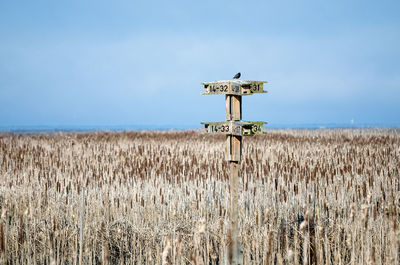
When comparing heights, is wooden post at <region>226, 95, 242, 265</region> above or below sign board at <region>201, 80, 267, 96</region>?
below

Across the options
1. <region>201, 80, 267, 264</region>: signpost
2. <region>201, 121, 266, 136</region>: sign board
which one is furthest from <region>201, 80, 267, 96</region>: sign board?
Answer: <region>201, 121, 266, 136</region>: sign board

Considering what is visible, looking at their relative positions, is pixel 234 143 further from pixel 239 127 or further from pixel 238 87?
pixel 238 87

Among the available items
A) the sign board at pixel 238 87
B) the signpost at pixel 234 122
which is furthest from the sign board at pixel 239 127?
the sign board at pixel 238 87

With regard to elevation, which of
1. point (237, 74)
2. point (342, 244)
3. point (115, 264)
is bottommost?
point (115, 264)

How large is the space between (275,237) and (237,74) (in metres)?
1.87

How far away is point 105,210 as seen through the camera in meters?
5.33

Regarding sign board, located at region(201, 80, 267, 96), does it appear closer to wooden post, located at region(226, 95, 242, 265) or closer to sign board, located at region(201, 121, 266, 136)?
wooden post, located at region(226, 95, 242, 265)

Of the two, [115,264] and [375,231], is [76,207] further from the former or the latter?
[375,231]

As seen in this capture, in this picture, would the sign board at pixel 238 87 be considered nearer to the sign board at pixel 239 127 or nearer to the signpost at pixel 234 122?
the signpost at pixel 234 122

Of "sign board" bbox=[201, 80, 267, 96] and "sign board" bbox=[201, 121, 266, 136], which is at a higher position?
"sign board" bbox=[201, 80, 267, 96]

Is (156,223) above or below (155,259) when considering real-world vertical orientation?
above

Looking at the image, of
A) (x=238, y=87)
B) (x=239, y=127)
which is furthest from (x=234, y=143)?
(x=238, y=87)

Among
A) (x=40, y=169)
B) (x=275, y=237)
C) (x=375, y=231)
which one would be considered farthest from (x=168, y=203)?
(x=40, y=169)

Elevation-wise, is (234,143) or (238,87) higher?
(238,87)
